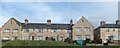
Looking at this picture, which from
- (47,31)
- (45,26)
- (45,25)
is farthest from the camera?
(45,25)

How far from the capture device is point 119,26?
6738cm

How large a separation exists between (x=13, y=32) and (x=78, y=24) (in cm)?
1644

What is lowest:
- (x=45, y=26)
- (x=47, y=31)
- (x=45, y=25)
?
(x=47, y=31)

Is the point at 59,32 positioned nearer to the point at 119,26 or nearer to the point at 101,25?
the point at 101,25

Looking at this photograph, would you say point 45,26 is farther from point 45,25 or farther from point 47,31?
point 47,31

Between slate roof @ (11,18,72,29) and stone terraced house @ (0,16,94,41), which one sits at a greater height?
slate roof @ (11,18,72,29)

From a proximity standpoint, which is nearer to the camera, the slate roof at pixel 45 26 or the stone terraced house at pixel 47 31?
the stone terraced house at pixel 47 31

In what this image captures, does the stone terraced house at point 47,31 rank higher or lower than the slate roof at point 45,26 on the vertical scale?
lower

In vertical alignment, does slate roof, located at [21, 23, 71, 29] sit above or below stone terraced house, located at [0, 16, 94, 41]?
above

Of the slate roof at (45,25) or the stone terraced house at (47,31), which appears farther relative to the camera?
the slate roof at (45,25)

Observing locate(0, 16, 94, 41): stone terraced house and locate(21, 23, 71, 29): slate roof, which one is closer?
locate(0, 16, 94, 41): stone terraced house

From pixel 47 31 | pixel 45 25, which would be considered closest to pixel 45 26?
pixel 45 25

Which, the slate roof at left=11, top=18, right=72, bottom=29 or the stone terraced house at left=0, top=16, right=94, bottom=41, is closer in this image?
the stone terraced house at left=0, top=16, right=94, bottom=41

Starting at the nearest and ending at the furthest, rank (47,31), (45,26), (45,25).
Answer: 1. (47,31)
2. (45,26)
3. (45,25)
